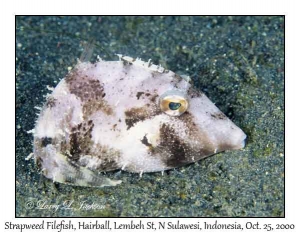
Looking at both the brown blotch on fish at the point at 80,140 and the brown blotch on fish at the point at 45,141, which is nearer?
the brown blotch on fish at the point at 80,140

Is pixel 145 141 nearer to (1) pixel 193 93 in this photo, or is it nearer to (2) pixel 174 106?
(2) pixel 174 106

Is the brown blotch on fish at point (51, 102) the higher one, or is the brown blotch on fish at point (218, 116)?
the brown blotch on fish at point (51, 102)

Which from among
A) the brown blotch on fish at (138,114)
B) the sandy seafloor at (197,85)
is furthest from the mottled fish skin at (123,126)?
the sandy seafloor at (197,85)

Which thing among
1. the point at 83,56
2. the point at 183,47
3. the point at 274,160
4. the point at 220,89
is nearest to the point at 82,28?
the point at 183,47

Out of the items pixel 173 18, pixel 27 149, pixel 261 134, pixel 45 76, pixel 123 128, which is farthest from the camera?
pixel 173 18

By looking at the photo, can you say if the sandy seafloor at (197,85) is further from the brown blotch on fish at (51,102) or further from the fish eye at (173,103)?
the brown blotch on fish at (51,102)

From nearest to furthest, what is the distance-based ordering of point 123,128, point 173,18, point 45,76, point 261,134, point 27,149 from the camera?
point 123,128 < point 261,134 < point 27,149 < point 45,76 < point 173,18

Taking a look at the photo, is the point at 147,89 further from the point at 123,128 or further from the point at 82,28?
the point at 82,28

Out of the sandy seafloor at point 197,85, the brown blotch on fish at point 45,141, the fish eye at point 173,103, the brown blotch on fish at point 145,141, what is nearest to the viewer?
the fish eye at point 173,103

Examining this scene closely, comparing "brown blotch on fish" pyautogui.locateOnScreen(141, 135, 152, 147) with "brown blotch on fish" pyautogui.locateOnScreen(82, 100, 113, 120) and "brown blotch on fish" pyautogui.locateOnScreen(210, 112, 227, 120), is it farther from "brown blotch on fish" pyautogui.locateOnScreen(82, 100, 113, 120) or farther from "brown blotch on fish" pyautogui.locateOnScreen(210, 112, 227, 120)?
"brown blotch on fish" pyautogui.locateOnScreen(210, 112, 227, 120)
